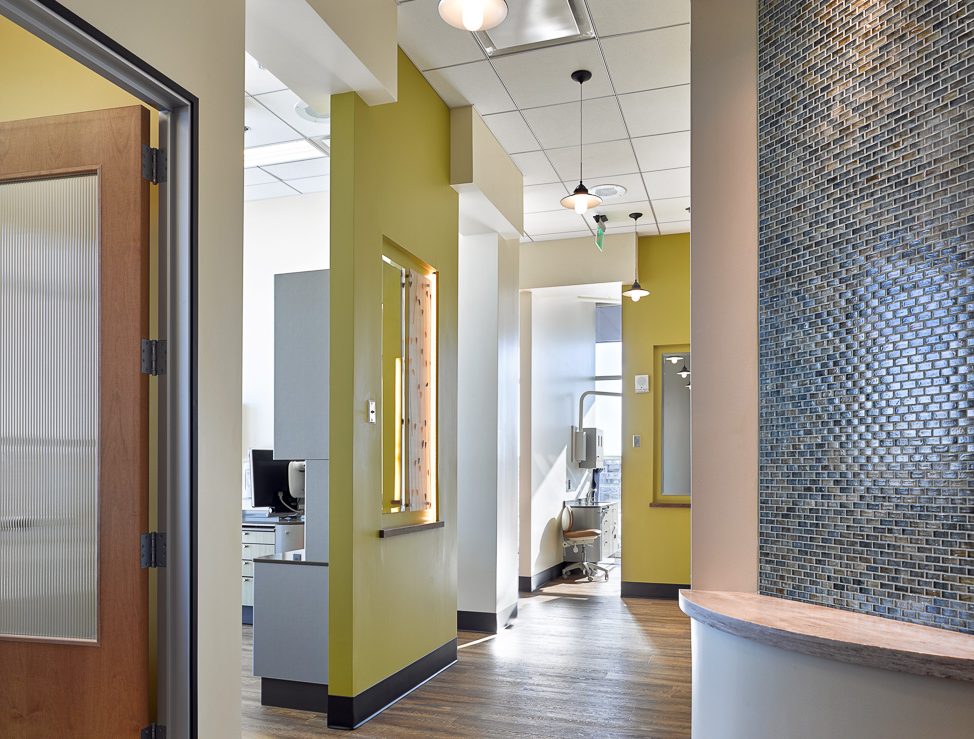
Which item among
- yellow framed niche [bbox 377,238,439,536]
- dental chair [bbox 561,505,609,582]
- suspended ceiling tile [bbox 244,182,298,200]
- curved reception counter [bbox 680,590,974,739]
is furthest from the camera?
dental chair [bbox 561,505,609,582]

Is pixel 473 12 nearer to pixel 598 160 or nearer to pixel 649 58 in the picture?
pixel 649 58

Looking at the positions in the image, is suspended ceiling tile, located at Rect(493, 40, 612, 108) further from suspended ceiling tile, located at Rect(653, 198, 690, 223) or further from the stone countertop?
the stone countertop

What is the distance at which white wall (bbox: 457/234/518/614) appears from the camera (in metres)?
6.30

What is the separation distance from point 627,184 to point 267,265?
3.19 m

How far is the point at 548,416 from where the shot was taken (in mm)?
8875

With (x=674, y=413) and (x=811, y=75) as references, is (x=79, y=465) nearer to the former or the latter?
(x=811, y=75)

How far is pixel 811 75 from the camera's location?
2732mm

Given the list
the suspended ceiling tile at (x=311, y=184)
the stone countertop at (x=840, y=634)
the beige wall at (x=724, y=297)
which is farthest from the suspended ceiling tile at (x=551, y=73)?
the stone countertop at (x=840, y=634)

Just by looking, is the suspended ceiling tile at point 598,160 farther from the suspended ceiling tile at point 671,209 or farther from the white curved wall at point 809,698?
the white curved wall at point 809,698

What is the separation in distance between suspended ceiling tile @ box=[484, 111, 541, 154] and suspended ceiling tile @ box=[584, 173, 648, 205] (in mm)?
861

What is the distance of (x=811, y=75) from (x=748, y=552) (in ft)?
5.31

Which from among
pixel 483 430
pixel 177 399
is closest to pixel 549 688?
pixel 483 430

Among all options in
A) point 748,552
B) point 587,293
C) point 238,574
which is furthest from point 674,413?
point 238,574

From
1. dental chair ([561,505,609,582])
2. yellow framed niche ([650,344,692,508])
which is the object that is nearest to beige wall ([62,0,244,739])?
yellow framed niche ([650,344,692,508])
